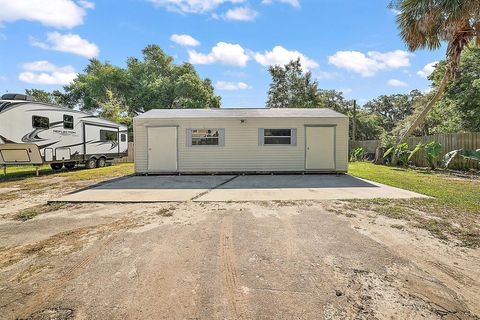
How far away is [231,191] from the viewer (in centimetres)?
748

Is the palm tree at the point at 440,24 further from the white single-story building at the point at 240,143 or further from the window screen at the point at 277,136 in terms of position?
the window screen at the point at 277,136

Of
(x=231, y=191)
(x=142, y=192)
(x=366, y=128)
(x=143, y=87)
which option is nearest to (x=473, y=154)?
(x=231, y=191)

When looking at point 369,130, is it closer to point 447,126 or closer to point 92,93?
point 447,126

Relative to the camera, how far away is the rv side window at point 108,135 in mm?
15211

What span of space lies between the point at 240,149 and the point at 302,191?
4.33 metres

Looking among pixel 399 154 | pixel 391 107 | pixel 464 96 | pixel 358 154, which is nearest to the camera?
pixel 399 154

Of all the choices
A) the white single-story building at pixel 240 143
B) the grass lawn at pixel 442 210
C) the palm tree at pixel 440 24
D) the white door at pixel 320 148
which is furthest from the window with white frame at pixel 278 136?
the palm tree at pixel 440 24

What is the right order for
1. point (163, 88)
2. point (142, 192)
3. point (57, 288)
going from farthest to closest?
point (163, 88), point (142, 192), point (57, 288)

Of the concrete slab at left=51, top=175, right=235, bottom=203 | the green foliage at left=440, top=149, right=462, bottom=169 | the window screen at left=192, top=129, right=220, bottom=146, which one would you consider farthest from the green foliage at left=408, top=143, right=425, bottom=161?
the concrete slab at left=51, top=175, right=235, bottom=203

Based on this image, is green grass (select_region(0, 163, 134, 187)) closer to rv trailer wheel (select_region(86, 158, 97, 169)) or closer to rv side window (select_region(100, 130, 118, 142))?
rv trailer wheel (select_region(86, 158, 97, 169))

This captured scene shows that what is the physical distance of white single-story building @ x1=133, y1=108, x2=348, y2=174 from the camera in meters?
11.1

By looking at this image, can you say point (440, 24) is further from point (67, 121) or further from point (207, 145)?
point (67, 121)

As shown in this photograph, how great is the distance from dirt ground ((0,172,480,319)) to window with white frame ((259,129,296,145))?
6.35 metres

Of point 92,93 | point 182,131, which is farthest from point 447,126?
point 92,93
